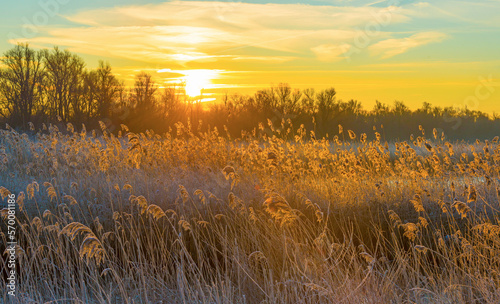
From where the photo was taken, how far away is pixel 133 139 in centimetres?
586

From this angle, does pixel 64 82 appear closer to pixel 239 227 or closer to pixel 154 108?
pixel 154 108

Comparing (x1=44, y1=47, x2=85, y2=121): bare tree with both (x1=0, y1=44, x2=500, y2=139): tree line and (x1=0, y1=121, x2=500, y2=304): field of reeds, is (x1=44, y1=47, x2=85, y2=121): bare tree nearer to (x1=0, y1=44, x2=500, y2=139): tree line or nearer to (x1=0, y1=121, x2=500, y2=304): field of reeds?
(x1=0, y1=44, x2=500, y2=139): tree line

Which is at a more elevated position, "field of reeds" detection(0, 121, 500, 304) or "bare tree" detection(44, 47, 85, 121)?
"bare tree" detection(44, 47, 85, 121)

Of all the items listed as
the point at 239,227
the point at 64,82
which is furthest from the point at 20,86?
the point at 239,227

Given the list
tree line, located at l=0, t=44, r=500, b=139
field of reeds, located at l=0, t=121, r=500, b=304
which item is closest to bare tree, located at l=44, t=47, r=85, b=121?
tree line, located at l=0, t=44, r=500, b=139

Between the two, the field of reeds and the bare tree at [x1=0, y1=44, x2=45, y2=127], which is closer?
the field of reeds

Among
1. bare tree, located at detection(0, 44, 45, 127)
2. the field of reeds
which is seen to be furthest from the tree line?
the field of reeds

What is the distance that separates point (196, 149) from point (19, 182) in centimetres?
366

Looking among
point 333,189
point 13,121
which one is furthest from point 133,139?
point 13,121

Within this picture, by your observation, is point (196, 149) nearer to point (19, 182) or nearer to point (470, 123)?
point (19, 182)

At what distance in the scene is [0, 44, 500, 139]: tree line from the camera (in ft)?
102

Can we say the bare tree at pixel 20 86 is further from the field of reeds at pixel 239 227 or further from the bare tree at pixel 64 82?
the field of reeds at pixel 239 227

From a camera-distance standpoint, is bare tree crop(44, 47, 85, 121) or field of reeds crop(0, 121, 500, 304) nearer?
field of reeds crop(0, 121, 500, 304)

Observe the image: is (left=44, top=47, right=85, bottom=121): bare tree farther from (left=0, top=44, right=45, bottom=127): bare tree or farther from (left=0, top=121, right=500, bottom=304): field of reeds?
(left=0, top=121, right=500, bottom=304): field of reeds
